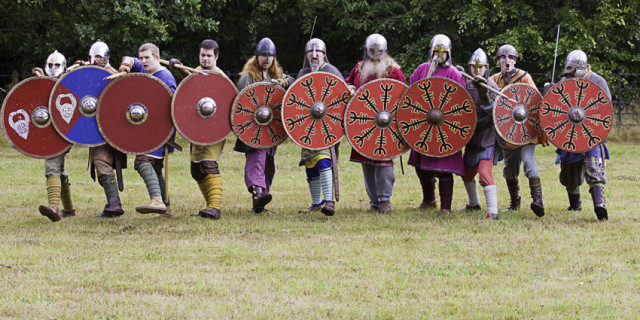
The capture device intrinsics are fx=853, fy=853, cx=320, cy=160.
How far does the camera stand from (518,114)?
7160 millimetres

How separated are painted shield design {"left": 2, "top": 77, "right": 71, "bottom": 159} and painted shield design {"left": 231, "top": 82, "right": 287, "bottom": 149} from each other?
4.94 feet

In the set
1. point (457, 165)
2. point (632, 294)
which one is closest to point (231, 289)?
point (632, 294)

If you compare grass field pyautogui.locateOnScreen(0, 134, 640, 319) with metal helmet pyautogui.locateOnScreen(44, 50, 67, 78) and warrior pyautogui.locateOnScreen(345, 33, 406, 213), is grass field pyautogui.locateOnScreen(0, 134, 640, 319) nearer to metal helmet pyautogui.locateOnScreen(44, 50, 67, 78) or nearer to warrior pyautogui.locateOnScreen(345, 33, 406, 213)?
warrior pyautogui.locateOnScreen(345, 33, 406, 213)

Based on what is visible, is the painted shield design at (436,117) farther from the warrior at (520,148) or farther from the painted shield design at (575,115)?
the painted shield design at (575,115)

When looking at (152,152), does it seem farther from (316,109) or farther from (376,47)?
(376,47)

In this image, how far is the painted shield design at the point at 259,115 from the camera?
7176 mm

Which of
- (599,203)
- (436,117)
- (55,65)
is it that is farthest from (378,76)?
(55,65)

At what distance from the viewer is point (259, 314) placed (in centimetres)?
439

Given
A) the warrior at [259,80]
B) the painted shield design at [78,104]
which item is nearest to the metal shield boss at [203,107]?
the warrior at [259,80]

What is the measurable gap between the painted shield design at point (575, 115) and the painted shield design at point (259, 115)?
87.8 inches

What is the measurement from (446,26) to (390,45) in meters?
1.43

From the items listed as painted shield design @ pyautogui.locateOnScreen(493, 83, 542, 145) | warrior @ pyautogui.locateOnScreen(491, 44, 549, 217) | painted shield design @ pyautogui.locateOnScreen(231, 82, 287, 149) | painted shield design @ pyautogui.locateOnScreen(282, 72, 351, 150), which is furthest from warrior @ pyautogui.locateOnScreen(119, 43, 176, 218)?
warrior @ pyautogui.locateOnScreen(491, 44, 549, 217)

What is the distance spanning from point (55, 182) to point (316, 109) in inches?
91.1

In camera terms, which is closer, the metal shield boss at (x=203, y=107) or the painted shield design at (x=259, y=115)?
the metal shield boss at (x=203, y=107)
